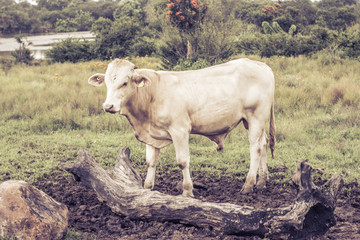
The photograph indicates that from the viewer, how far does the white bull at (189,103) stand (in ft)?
14.2

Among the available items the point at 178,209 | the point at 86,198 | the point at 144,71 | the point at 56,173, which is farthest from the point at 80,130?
the point at 178,209

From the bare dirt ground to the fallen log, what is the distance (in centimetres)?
13

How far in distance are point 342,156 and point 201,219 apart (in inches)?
137

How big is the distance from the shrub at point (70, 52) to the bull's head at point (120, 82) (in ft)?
53.8

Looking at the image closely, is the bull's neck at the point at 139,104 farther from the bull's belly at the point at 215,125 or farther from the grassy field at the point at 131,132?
the grassy field at the point at 131,132

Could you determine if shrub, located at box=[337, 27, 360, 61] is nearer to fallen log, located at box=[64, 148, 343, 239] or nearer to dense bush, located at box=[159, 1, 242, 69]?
dense bush, located at box=[159, 1, 242, 69]

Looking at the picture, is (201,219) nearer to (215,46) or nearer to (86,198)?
(86,198)

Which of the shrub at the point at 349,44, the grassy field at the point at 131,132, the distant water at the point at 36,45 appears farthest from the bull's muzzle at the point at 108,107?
the distant water at the point at 36,45

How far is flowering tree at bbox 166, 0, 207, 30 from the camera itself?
1305 centimetres

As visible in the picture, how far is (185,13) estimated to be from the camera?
13102mm

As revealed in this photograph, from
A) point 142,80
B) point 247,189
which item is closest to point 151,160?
point 142,80

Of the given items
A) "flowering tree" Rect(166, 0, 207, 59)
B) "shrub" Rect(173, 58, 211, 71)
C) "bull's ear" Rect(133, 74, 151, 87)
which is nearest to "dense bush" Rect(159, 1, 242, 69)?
"flowering tree" Rect(166, 0, 207, 59)

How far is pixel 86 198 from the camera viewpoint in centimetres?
483

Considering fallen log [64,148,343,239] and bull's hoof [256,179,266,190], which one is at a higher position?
fallen log [64,148,343,239]
